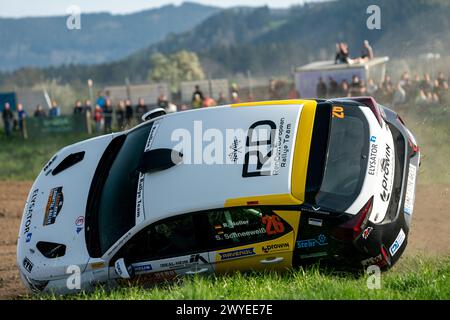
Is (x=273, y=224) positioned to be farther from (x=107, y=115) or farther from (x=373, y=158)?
(x=107, y=115)

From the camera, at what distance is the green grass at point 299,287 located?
5.24 meters

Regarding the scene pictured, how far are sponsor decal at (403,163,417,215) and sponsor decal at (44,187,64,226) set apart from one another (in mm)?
3339

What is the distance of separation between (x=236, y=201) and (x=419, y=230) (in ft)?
11.6

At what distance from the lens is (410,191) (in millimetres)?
6461

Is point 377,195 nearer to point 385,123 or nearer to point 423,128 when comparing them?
point 385,123

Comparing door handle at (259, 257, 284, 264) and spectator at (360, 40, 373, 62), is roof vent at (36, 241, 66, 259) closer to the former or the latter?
door handle at (259, 257, 284, 264)

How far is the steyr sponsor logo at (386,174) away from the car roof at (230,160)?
0.72 m

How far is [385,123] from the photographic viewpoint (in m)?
6.80

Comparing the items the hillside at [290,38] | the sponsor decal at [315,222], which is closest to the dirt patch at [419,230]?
the sponsor decal at [315,222]

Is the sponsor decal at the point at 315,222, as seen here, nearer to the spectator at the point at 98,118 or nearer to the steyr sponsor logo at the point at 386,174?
the steyr sponsor logo at the point at 386,174

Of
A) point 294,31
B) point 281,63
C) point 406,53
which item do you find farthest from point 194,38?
point 406,53

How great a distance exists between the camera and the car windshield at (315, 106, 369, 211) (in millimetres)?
5750

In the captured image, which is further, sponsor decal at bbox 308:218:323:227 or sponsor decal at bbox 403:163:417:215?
sponsor decal at bbox 403:163:417:215

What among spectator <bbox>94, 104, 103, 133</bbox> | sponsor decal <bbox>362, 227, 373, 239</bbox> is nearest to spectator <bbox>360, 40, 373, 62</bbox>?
spectator <bbox>94, 104, 103, 133</bbox>
